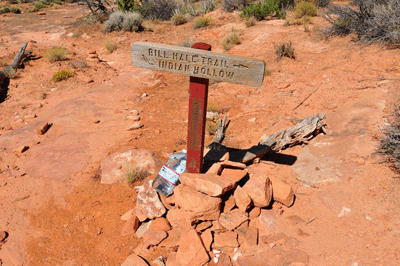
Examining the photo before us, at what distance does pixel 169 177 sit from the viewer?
391cm

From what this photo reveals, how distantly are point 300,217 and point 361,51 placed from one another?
6.48 metres

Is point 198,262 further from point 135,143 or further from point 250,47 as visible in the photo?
point 250,47

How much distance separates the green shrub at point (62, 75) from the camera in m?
9.18

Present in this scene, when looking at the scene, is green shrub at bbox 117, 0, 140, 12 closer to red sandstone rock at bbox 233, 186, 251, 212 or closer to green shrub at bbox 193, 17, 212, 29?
green shrub at bbox 193, 17, 212, 29

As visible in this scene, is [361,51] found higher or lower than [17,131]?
higher

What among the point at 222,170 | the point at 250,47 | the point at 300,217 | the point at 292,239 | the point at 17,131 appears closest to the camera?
the point at 292,239

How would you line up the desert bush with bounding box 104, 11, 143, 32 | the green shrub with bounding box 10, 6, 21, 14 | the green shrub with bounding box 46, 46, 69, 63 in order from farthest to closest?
the green shrub with bounding box 10, 6, 21, 14 < the desert bush with bounding box 104, 11, 143, 32 < the green shrub with bounding box 46, 46, 69, 63

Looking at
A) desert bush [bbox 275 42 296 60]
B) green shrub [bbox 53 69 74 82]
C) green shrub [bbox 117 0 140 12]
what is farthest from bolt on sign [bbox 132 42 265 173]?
green shrub [bbox 117 0 140 12]

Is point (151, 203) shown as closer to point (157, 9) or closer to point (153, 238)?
point (153, 238)

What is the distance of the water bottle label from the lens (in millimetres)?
3889

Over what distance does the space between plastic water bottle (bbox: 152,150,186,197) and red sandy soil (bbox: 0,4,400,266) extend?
68cm

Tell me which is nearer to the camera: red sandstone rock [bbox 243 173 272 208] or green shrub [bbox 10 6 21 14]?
red sandstone rock [bbox 243 173 272 208]

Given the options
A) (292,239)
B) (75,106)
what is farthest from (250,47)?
(292,239)

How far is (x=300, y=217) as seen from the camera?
363 centimetres
